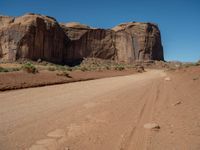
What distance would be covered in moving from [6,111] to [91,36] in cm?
7533

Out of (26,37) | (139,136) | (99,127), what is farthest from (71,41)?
(139,136)

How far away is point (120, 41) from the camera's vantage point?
→ 85.9 metres

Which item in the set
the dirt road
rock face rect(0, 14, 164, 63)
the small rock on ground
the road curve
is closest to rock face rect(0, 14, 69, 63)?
rock face rect(0, 14, 164, 63)

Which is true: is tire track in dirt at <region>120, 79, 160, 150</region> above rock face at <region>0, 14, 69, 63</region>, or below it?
below

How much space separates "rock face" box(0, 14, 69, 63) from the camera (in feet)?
196

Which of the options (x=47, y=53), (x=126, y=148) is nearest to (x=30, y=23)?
(x=47, y=53)

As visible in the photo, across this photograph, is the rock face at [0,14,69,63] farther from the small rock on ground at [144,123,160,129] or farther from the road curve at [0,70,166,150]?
the small rock on ground at [144,123,160,129]

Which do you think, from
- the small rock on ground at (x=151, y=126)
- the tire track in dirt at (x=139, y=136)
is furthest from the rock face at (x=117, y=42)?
the small rock on ground at (x=151, y=126)

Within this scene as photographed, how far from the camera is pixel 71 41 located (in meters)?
78.8

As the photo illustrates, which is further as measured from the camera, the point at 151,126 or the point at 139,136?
the point at 151,126

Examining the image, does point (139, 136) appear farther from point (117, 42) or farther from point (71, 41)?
point (117, 42)

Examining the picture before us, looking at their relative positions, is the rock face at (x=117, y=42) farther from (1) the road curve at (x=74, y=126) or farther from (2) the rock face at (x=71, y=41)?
(1) the road curve at (x=74, y=126)

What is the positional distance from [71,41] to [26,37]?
21309mm

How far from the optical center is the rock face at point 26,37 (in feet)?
196
